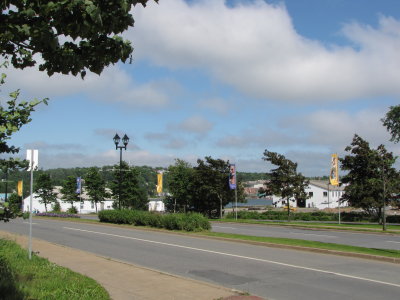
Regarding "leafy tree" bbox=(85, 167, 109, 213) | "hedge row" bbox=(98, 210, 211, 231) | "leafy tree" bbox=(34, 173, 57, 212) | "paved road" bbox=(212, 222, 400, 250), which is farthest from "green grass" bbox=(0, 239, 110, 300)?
"leafy tree" bbox=(34, 173, 57, 212)

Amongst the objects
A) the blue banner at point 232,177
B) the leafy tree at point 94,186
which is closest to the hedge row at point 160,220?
the blue banner at point 232,177

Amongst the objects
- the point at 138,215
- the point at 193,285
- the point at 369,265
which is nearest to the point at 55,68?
the point at 193,285

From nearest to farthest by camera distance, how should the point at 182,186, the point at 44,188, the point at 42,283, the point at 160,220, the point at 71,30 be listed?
1. the point at 71,30
2. the point at 42,283
3. the point at 160,220
4. the point at 182,186
5. the point at 44,188

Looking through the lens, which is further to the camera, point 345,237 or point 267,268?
point 345,237

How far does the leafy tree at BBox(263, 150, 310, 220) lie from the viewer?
39906 mm

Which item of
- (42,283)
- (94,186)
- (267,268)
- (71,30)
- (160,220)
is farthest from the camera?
(94,186)

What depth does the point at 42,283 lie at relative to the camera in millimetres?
8422

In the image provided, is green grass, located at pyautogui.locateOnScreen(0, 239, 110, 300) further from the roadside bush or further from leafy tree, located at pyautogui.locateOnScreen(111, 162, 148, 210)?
leafy tree, located at pyautogui.locateOnScreen(111, 162, 148, 210)

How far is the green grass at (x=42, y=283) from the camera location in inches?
281

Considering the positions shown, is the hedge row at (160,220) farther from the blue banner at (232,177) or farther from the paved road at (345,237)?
the blue banner at (232,177)

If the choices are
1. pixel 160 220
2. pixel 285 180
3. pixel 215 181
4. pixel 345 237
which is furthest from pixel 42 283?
pixel 215 181

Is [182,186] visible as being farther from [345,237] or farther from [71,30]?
[71,30]

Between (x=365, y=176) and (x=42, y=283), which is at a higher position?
(x=365, y=176)

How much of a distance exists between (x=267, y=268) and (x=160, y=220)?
15.2m
